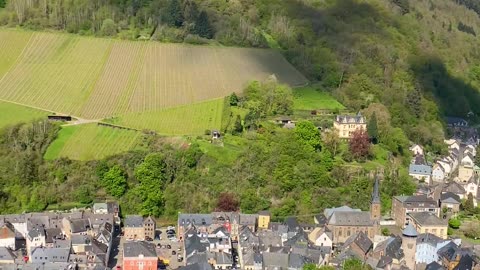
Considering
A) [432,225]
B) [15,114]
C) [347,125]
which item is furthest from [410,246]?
[15,114]

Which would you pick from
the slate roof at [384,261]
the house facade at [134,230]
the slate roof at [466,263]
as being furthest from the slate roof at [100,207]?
the slate roof at [466,263]

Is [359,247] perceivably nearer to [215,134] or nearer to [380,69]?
[215,134]

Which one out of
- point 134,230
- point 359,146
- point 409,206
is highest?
point 359,146

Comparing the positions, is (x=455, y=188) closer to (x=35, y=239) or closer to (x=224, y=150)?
(x=224, y=150)

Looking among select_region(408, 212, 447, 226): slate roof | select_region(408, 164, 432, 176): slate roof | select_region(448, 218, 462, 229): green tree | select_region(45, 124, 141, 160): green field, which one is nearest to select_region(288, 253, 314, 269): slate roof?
select_region(408, 212, 447, 226): slate roof

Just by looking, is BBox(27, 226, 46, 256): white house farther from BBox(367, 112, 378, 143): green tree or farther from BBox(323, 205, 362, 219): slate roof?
BBox(367, 112, 378, 143): green tree

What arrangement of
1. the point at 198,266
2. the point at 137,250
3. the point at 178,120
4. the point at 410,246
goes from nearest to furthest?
1. the point at 198,266
2. the point at 137,250
3. the point at 410,246
4. the point at 178,120

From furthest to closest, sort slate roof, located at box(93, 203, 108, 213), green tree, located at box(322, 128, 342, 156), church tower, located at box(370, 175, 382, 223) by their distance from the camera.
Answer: green tree, located at box(322, 128, 342, 156) < slate roof, located at box(93, 203, 108, 213) < church tower, located at box(370, 175, 382, 223)
